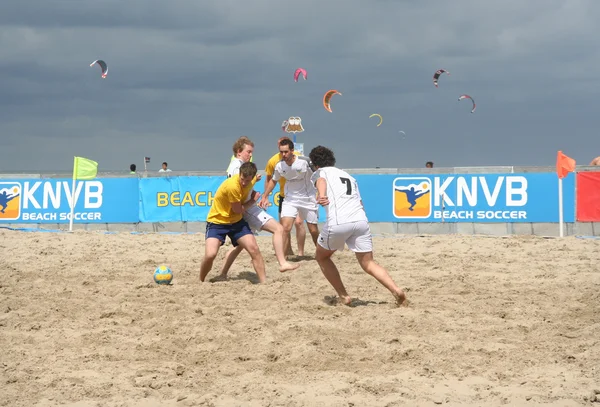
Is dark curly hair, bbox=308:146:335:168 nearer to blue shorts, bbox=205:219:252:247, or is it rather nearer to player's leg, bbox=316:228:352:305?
player's leg, bbox=316:228:352:305

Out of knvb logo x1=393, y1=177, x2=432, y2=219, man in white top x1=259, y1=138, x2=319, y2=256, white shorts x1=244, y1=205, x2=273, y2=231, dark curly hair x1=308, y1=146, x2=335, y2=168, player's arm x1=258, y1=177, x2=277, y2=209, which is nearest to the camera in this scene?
dark curly hair x1=308, y1=146, x2=335, y2=168

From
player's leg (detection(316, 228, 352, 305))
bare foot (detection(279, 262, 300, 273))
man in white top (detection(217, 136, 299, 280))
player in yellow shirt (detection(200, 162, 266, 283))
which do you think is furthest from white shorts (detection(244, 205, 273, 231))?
player's leg (detection(316, 228, 352, 305))

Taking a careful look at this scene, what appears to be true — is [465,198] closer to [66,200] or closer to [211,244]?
[211,244]

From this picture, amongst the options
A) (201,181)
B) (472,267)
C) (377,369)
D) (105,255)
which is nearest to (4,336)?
(377,369)

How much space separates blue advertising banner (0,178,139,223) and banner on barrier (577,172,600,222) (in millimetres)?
9108

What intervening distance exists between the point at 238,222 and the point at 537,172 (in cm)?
794

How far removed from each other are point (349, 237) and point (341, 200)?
1.13 ft

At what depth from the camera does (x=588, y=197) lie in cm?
1380

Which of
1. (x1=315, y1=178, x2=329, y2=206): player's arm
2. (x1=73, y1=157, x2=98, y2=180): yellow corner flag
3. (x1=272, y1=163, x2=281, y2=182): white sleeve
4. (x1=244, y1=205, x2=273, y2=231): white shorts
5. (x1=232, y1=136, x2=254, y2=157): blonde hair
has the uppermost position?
(x1=73, y1=157, x2=98, y2=180): yellow corner flag

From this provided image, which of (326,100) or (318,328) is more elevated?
(326,100)

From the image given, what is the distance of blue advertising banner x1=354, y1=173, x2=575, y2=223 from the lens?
46.3 feet

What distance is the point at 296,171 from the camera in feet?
31.5

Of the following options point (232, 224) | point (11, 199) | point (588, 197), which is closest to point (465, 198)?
point (588, 197)

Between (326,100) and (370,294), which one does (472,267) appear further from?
(326,100)
